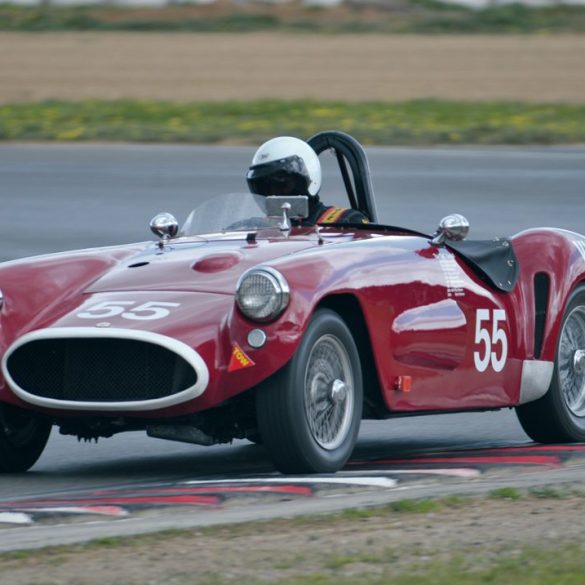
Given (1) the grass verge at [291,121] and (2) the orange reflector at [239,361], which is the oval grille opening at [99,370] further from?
(1) the grass verge at [291,121]

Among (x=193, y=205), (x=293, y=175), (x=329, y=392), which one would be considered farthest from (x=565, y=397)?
(x=193, y=205)

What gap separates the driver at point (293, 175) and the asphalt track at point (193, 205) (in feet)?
3.84

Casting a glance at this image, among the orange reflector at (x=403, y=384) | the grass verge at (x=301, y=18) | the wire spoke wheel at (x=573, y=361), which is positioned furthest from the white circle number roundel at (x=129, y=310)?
the grass verge at (x=301, y=18)

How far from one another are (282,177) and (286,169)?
0.05m

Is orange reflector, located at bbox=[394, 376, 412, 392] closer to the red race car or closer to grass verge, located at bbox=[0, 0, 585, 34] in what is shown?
the red race car

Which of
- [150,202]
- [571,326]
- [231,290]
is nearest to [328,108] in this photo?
[150,202]

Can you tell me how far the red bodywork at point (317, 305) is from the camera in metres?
6.16

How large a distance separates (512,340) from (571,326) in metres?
0.69

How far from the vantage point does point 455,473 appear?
20.5 ft

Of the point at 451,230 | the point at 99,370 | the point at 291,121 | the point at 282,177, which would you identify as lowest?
the point at 99,370

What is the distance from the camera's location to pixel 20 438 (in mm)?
7008

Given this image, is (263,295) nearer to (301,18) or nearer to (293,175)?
(293,175)

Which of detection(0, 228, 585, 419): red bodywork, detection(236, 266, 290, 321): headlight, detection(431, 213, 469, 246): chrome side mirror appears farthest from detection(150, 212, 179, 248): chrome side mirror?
detection(236, 266, 290, 321): headlight

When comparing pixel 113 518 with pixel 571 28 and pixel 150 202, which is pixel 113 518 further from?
pixel 571 28
